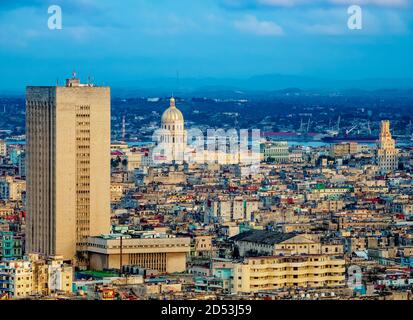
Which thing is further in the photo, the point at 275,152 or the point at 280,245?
the point at 275,152

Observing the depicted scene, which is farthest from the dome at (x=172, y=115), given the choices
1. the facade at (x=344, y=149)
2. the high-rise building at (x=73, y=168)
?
the high-rise building at (x=73, y=168)

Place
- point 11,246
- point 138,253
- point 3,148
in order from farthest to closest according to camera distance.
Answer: point 3,148, point 11,246, point 138,253

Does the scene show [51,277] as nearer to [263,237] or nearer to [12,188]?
[263,237]

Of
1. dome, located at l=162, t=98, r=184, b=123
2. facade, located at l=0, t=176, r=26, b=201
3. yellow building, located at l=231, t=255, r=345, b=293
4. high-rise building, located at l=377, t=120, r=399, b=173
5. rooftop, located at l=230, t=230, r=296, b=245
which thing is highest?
dome, located at l=162, t=98, r=184, b=123

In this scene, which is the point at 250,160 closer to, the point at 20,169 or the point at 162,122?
the point at 162,122

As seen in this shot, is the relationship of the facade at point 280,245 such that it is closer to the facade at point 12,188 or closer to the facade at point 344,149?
the facade at point 12,188

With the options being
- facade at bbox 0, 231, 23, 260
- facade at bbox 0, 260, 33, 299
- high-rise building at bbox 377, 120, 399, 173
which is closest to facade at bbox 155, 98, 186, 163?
high-rise building at bbox 377, 120, 399, 173

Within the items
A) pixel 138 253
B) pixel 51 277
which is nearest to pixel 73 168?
pixel 138 253

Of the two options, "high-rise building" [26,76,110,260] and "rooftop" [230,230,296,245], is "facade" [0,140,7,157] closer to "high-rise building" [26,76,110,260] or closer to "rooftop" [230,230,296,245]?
"rooftop" [230,230,296,245]
